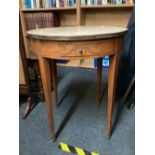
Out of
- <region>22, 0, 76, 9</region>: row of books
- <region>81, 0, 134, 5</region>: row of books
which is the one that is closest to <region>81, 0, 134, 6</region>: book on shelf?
<region>81, 0, 134, 5</region>: row of books

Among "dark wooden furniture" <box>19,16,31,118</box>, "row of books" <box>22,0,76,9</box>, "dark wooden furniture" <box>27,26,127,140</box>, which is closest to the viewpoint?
"dark wooden furniture" <box>27,26,127,140</box>

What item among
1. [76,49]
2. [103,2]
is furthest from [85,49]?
[103,2]

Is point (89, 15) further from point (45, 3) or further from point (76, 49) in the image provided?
point (76, 49)

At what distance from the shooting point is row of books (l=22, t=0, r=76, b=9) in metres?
2.16

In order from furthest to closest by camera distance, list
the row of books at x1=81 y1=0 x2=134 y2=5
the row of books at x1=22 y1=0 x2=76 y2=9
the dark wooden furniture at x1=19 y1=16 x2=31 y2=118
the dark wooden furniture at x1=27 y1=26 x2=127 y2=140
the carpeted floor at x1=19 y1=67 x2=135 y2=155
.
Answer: the row of books at x1=22 y1=0 x2=76 y2=9
the row of books at x1=81 y1=0 x2=134 y2=5
the dark wooden furniture at x1=19 y1=16 x2=31 y2=118
the carpeted floor at x1=19 y1=67 x2=135 y2=155
the dark wooden furniture at x1=27 y1=26 x2=127 y2=140

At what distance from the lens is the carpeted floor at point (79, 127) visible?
1.07m

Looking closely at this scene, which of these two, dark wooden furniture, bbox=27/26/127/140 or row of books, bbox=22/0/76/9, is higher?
row of books, bbox=22/0/76/9

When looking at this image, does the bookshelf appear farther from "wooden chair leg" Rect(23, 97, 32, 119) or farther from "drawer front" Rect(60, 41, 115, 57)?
"drawer front" Rect(60, 41, 115, 57)

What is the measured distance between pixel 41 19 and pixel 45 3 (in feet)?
0.64

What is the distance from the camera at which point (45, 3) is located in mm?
2221

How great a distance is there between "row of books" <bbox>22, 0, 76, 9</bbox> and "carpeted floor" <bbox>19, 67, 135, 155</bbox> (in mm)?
1075

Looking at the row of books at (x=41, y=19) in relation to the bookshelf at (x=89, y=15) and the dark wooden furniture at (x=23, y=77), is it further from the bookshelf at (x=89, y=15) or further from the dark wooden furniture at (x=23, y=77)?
the dark wooden furniture at (x=23, y=77)
